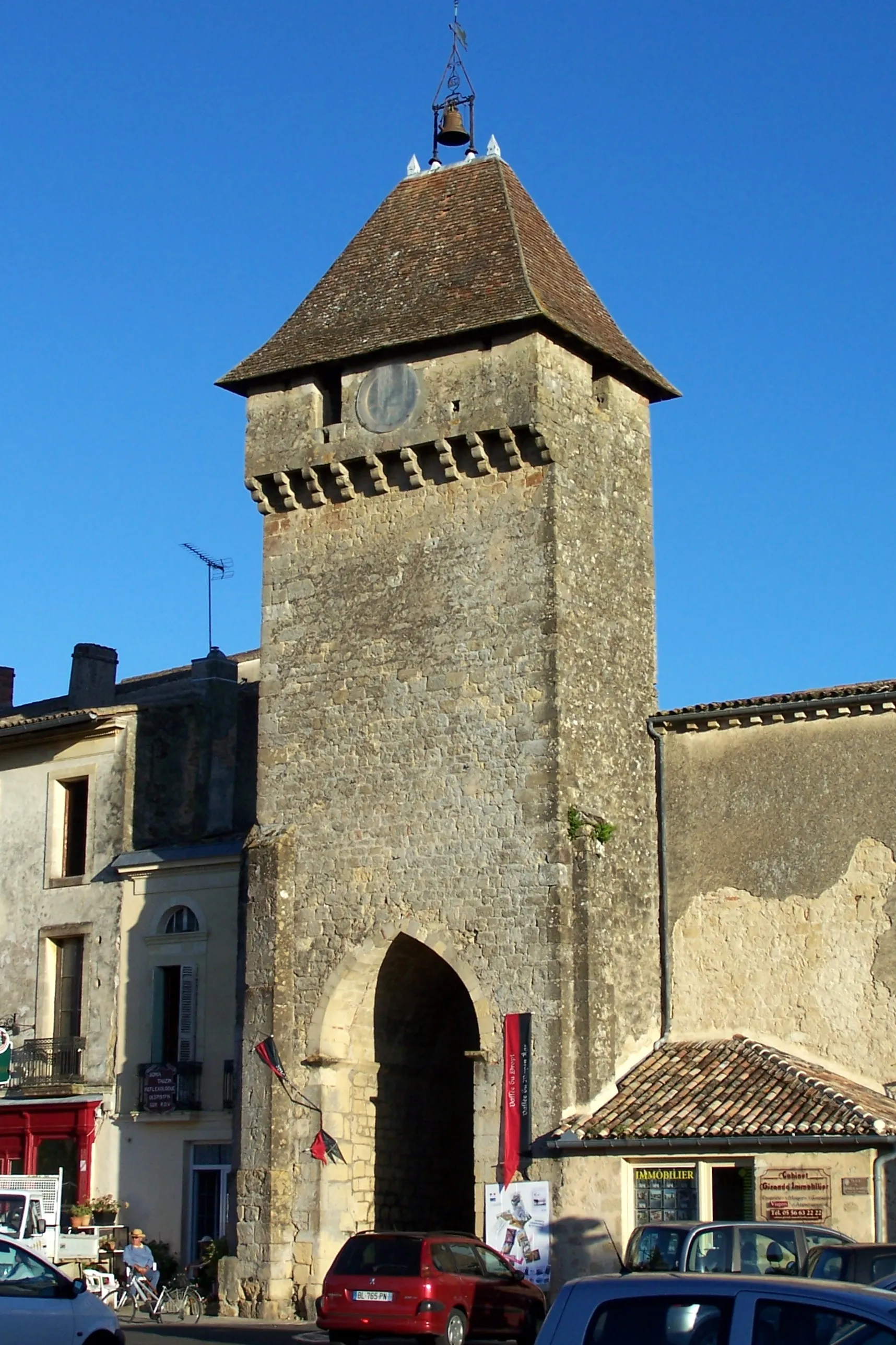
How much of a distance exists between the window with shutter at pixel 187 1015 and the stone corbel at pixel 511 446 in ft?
28.7

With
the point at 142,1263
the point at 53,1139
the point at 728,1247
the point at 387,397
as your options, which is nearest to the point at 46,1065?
the point at 53,1139

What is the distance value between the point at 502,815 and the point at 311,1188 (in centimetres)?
504

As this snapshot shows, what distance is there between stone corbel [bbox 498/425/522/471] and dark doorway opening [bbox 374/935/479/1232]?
600 cm

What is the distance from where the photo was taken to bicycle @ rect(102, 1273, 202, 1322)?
2044cm

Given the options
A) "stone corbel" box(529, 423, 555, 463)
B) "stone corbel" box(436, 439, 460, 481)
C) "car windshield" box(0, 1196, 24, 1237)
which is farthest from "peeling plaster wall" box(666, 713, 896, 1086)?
"car windshield" box(0, 1196, 24, 1237)

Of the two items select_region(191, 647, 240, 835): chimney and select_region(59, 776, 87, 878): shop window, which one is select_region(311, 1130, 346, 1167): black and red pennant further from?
select_region(59, 776, 87, 878): shop window

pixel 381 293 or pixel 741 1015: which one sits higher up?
pixel 381 293

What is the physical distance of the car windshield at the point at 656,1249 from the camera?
13.9 meters

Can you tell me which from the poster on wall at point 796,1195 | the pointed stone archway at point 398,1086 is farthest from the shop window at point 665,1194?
the pointed stone archway at point 398,1086

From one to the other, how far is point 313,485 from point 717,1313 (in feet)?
56.8

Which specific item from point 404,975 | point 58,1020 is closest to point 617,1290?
point 404,975

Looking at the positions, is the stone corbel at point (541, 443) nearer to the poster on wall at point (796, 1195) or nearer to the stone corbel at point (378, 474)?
the stone corbel at point (378, 474)

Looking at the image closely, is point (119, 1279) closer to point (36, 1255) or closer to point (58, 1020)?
point (58, 1020)

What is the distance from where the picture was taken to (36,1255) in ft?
43.4
